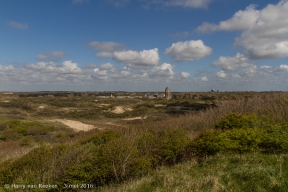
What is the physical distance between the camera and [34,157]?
8.09 meters

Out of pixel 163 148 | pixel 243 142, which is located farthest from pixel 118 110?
pixel 243 142

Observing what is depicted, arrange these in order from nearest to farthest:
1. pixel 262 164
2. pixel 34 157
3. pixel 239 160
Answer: pixel 262 164
pixel 239 160
pixel 34 157

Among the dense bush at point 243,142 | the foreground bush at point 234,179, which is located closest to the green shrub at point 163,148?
the dense bush at point 243,142

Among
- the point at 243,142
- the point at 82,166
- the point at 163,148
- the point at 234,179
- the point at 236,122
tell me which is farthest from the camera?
the point at 236,122

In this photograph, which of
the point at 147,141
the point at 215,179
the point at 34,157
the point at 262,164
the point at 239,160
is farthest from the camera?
the point at 147,141

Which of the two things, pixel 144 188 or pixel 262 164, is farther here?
pixel 262 164

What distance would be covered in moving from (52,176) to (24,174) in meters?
1.05

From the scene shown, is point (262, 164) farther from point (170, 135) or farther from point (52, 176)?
point (52, 176)

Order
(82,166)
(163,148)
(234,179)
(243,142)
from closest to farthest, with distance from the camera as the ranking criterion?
(234,179)
(82,166)
(243,142)
(163,148)

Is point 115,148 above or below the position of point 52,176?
above

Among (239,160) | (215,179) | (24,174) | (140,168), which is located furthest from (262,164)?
(24,174)

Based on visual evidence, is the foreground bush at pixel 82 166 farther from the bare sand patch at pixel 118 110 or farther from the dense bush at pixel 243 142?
the bare sand patch at pixel 118 110

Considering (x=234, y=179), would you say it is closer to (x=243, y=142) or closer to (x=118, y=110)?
(x=243, y=142)

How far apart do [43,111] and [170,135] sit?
51.3m
